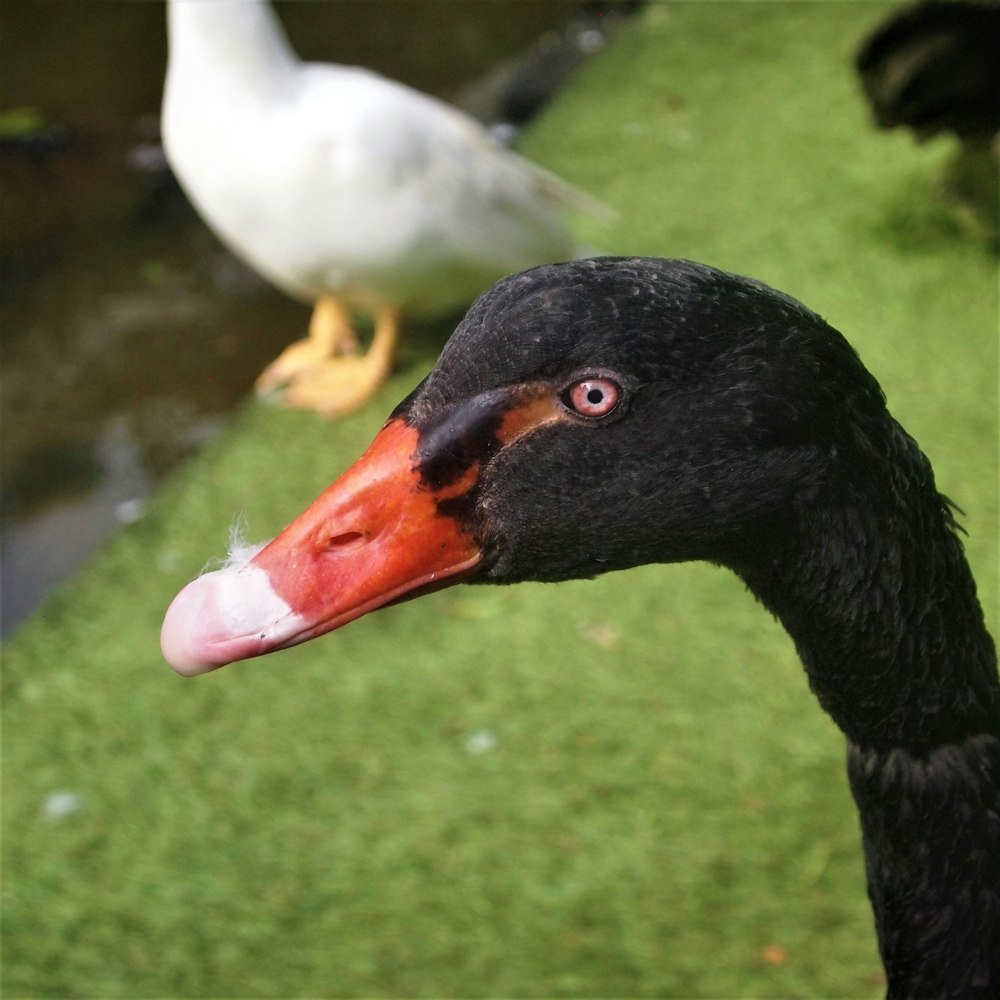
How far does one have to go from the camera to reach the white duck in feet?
9.20

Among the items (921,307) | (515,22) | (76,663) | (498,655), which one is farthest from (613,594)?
(515,22)

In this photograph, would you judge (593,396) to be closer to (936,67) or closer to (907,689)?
(907,689)

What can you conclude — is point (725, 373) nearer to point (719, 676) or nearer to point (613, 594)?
point (719, 676)

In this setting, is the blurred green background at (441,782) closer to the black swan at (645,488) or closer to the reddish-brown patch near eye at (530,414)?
the black swan at (645,488)

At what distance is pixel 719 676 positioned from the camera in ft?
7.93

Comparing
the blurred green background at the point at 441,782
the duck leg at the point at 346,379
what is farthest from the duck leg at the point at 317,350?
the blurred green background at the point at 441,782

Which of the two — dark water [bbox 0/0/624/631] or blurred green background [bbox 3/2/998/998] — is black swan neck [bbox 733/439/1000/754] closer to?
blurred green background [bbox 3/2/998/998]

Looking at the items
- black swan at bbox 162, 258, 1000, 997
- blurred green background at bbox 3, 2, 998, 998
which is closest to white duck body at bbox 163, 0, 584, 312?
blurred green background at bbox 3, 2, 998, 998

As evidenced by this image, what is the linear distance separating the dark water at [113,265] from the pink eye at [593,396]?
7.13 ft

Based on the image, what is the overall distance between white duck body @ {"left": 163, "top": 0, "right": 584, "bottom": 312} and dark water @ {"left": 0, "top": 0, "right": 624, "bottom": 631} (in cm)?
63

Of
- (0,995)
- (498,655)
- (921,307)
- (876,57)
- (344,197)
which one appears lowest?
(0,995)

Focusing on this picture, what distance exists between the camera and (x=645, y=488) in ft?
3.34

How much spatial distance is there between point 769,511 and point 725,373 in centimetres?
14

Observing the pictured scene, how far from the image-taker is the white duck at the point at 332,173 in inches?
110
